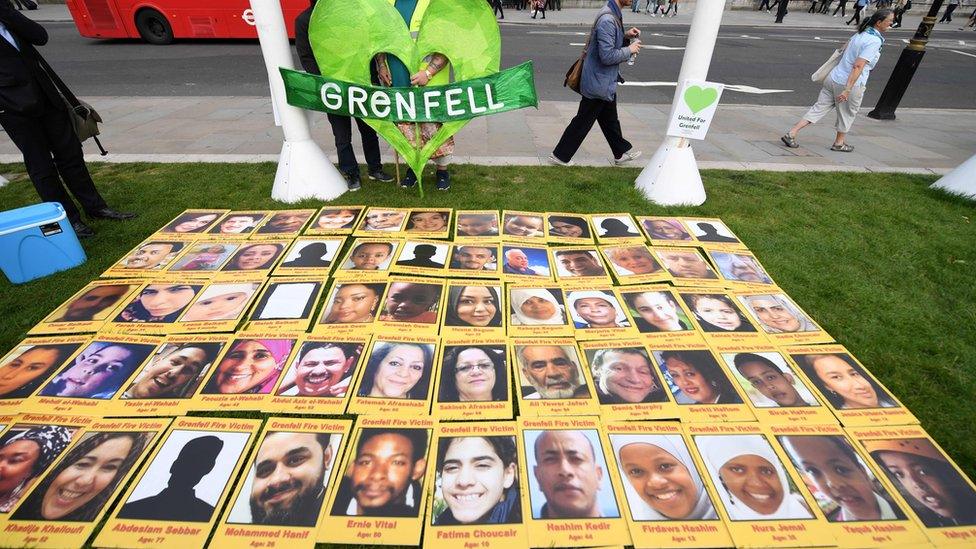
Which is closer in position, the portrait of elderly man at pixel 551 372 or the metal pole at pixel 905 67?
the portrait of elderly man at pixel 551 372

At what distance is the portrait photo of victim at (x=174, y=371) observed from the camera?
212cm

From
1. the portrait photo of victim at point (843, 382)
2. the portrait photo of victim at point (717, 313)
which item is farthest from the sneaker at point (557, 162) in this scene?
the portrait photo of victim at point (843, 382)

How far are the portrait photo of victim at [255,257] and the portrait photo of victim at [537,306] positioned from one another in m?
1.69

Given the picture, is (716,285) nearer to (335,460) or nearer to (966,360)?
(966,360)

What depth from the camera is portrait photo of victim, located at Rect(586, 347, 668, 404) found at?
2.14 metres

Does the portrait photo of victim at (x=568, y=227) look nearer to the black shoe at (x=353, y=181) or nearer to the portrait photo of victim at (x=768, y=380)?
the portrait photo of victim at (x=768, y=380)

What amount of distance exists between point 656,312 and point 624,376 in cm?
60

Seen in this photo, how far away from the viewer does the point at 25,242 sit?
283 centimetres

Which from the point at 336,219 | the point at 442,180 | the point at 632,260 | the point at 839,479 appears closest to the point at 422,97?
the point at 442,180

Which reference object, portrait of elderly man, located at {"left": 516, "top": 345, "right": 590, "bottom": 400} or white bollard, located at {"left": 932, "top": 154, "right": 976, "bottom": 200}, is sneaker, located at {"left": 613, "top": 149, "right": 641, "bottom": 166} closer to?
white bollard, located at {"left": 932, "top": 154, "right": 976, "bottom": 200}

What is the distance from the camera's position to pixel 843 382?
Result: 2.23 metres

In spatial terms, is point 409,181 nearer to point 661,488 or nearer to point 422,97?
point 422,97

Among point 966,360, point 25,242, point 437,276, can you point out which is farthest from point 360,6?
point 966,360

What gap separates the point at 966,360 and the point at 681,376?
161 cm
